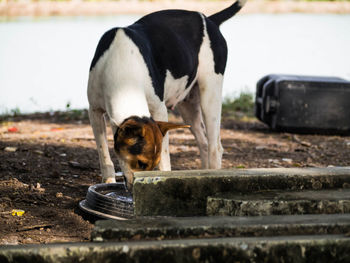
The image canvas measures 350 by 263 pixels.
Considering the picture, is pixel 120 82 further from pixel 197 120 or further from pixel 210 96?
→ pixel 197 120

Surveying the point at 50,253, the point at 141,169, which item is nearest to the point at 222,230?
the point at 50,253

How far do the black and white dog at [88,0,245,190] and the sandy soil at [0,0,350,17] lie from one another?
54.7ft

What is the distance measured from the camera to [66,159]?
6016mm

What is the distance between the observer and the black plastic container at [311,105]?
26.1ft

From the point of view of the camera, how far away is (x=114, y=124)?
13.2 ft

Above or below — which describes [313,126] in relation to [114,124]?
below

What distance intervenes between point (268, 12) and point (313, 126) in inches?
665

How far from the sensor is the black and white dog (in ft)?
12.5

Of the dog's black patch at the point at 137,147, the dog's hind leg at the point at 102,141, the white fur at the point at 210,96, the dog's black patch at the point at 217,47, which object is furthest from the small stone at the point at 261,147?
the dog's black patch at the point at 137,147

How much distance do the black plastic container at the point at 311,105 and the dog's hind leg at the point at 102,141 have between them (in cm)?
365

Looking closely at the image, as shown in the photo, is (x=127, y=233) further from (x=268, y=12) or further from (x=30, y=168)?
(x=268, y=12)

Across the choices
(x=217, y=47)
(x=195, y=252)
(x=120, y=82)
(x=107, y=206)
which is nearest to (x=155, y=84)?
(x=120, y=82)

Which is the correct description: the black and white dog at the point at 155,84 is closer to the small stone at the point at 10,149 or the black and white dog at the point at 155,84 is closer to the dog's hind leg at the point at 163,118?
the dog's hind leg at the point at 163,118

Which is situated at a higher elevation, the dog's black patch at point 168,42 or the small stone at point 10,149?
the dog's black patch at point 168,42
